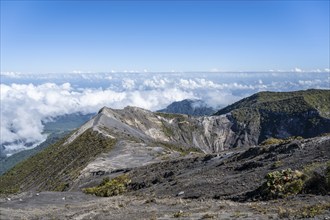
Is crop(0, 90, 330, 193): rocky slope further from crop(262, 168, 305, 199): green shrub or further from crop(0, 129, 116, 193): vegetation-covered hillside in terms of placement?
crop(262, 168, 305, 199): green shrub

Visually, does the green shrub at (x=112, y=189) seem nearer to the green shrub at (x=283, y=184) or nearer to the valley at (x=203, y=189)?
the valley at (x=203, y=189)

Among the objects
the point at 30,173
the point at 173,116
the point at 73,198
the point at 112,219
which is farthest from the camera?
the point at 173,116

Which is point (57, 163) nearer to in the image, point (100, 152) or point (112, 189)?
point (100, 152)

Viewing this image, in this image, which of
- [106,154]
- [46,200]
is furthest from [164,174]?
[106,154]

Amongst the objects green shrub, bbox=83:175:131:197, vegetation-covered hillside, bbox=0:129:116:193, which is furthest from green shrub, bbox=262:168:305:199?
vegetation-covered hillside, bbox=0:129:116:193

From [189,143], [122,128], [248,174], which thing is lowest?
[189,143]

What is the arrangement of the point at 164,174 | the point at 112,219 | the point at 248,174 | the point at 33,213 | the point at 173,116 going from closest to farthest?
the point at 112,219
the point at 33,213
the point at 248,174
the point at 164,174
the point at 173,116

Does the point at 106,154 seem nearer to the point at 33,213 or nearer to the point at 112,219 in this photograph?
the point at 33,213

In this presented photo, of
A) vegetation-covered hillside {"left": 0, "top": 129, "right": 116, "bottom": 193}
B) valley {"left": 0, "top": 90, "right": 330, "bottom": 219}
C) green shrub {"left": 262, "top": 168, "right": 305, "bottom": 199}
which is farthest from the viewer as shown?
vegetation-covered hillside {"left": 0, "top": 129, "right": 116, "bottom": 193}

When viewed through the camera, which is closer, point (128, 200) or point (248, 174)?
point (248, 174)

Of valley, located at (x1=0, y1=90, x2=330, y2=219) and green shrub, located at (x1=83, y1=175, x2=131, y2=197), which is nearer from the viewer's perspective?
valley, located at (x1=0, y1=90, x2=330, y2=219)

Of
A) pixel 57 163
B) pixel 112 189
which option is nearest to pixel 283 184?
pixel 112 189

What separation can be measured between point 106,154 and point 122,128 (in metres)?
40.9

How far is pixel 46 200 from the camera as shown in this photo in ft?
131
